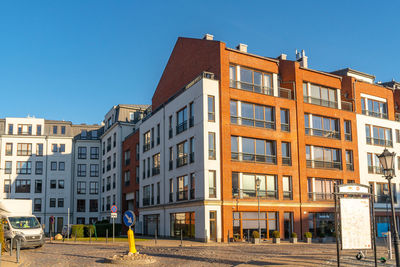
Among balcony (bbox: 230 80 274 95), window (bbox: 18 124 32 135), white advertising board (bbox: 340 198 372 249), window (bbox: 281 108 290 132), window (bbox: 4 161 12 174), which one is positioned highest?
window (bbox: 18 124 32 135)

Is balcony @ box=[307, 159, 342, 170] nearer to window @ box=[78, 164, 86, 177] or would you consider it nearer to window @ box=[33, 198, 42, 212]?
window @ box=[78, 164, 86, 177]

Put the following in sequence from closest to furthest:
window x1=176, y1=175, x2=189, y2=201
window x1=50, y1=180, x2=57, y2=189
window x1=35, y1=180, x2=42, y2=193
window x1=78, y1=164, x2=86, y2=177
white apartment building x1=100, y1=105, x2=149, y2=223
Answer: window x1=176, y1=175, x2=189, y2=201 < white apartment building x1=100, y1=105, x2=149, y2=223 < window x1=35, y1=180, x2=42, y2=193 < window x1=50, y1=180, x2=57, y2=189 < window x1=78, y1=164, x2=86, y2=177

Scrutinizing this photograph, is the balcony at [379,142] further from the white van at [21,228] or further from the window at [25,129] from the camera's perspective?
the window at [25,129]

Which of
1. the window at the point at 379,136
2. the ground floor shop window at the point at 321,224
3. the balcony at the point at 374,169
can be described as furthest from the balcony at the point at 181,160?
the window at the point at 379,136

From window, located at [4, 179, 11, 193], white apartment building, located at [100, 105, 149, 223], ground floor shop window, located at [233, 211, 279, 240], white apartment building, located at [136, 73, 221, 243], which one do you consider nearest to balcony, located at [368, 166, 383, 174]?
ground floor shop window, located at [233, 211, 279, 240]

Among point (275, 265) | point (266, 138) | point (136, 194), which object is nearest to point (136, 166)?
point (136, 194)

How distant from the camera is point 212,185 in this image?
3544 cm

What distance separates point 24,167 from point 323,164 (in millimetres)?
49528

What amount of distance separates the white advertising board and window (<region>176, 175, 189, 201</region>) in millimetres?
23853

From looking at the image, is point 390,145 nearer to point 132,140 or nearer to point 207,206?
point 207,206

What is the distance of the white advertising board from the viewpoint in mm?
14828

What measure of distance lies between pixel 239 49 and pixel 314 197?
1526cm

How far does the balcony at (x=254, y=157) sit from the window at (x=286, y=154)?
1.13 m

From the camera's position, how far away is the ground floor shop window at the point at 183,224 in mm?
36906
